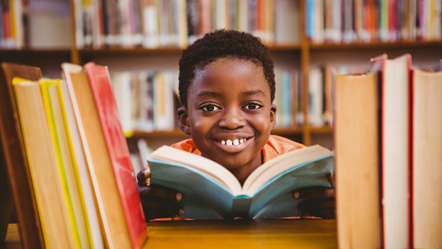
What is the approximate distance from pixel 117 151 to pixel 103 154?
0.09 ft

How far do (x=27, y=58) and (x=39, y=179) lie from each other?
75.3 inches

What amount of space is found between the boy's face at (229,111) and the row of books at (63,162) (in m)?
0.30

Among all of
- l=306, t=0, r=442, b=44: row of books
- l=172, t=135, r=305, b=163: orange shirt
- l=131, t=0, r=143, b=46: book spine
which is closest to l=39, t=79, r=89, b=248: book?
l=172, t=135, r=305, b=163: orange shirt

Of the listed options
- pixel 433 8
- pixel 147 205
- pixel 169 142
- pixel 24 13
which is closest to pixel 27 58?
pixel 24 13

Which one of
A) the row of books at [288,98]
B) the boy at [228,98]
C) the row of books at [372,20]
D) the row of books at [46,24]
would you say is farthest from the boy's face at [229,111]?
the row of books at [46,24]

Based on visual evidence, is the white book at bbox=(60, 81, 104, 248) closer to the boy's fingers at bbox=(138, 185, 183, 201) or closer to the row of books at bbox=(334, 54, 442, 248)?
the boy's fingers at bbox=(138, 185, 183, 201)

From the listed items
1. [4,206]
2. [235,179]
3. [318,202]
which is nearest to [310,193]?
[318,202]

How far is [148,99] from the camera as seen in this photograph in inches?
64.4

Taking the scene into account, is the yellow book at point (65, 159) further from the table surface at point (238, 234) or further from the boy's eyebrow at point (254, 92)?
the boy's eyebrow at point (254, 92)

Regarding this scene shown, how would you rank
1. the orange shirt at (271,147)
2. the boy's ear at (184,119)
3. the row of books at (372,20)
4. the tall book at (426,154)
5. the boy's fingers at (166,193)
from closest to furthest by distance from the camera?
the tall book at (426,154) → the boy's fingers at (166,193) → the boy's ear at (184,119) → the orange shirt at (271,147) → the row of books at (372,20)

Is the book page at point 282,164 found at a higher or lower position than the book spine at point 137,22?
lower

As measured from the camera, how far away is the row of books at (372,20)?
154 centimetres

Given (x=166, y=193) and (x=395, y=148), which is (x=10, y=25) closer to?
(x=166, y=193)

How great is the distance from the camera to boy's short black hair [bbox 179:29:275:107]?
27.6 inches
